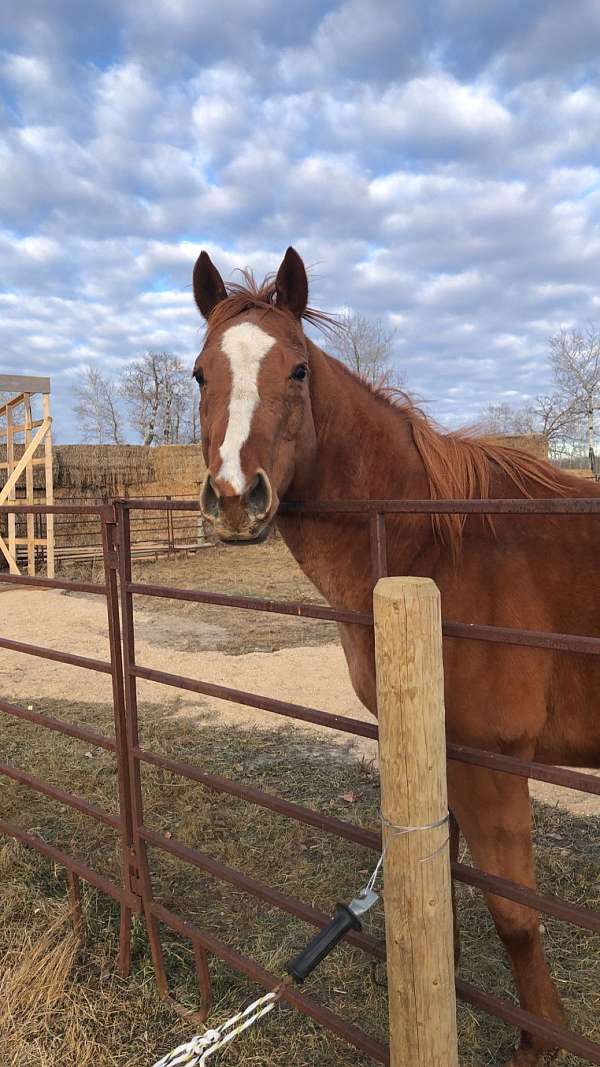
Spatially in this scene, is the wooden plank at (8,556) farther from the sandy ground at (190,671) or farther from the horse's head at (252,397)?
the horse's head at (252,397)

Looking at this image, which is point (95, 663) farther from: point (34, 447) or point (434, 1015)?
point (34, 447)

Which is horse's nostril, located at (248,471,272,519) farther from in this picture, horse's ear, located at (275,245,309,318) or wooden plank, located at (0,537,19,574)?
wooden plank, located at (0,537,19,574)

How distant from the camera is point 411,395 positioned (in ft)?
7.95

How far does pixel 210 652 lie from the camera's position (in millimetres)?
7258

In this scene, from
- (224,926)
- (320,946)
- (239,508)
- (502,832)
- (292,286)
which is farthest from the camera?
(224,926)

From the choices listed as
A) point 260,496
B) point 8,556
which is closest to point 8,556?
point 8,556

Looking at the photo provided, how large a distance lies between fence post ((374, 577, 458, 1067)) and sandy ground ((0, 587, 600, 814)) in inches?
114

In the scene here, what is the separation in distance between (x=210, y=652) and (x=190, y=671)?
744 millimetres

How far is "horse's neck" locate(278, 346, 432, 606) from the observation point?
2.06 m

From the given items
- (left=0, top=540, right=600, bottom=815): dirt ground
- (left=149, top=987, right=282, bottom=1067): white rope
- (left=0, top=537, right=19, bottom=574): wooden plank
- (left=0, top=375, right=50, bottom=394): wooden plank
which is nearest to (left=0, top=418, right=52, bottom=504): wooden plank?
(left=0, top=375, right=50, bottom=394): wooden plank

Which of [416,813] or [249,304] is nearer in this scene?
[416,813]

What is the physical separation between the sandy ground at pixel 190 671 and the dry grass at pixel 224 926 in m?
0.77

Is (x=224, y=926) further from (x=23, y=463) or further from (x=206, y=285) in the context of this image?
(x=23, y=463)

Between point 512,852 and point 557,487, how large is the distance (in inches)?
46.3
